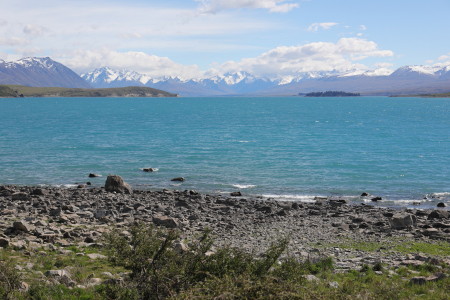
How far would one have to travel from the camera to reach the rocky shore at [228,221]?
73.0 feet

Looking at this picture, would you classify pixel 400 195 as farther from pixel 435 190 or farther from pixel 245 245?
pixel 245 245

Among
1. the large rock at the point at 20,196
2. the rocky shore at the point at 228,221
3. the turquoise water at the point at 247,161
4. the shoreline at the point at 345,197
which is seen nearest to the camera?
the rocky shore at the point at 228,221

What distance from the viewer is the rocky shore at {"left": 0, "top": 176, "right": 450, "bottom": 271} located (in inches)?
877

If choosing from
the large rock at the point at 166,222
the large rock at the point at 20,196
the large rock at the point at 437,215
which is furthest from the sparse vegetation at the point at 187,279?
the large rock at the point at 20,196

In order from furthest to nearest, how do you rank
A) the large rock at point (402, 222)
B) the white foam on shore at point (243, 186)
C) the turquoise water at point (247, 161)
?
the turquoise water at point (247, 161), the white foam on shore at point (243, 186), the large rock at point (402, 222)

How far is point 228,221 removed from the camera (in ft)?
102

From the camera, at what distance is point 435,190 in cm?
4512

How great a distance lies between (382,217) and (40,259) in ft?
80.2

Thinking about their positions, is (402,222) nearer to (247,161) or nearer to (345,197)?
(345,197)

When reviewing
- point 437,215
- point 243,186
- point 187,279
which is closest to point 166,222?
point 187,279

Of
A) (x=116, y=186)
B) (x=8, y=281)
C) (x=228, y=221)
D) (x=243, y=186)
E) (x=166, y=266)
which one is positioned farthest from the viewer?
(x=243, y=186)

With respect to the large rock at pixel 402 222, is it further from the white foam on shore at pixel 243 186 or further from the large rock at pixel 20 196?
the large rock at pixel 20 196

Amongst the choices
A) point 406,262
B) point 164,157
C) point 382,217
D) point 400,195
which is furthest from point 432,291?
point 164,157

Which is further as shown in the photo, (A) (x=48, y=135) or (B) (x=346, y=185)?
(A) (x=48, y=135)
